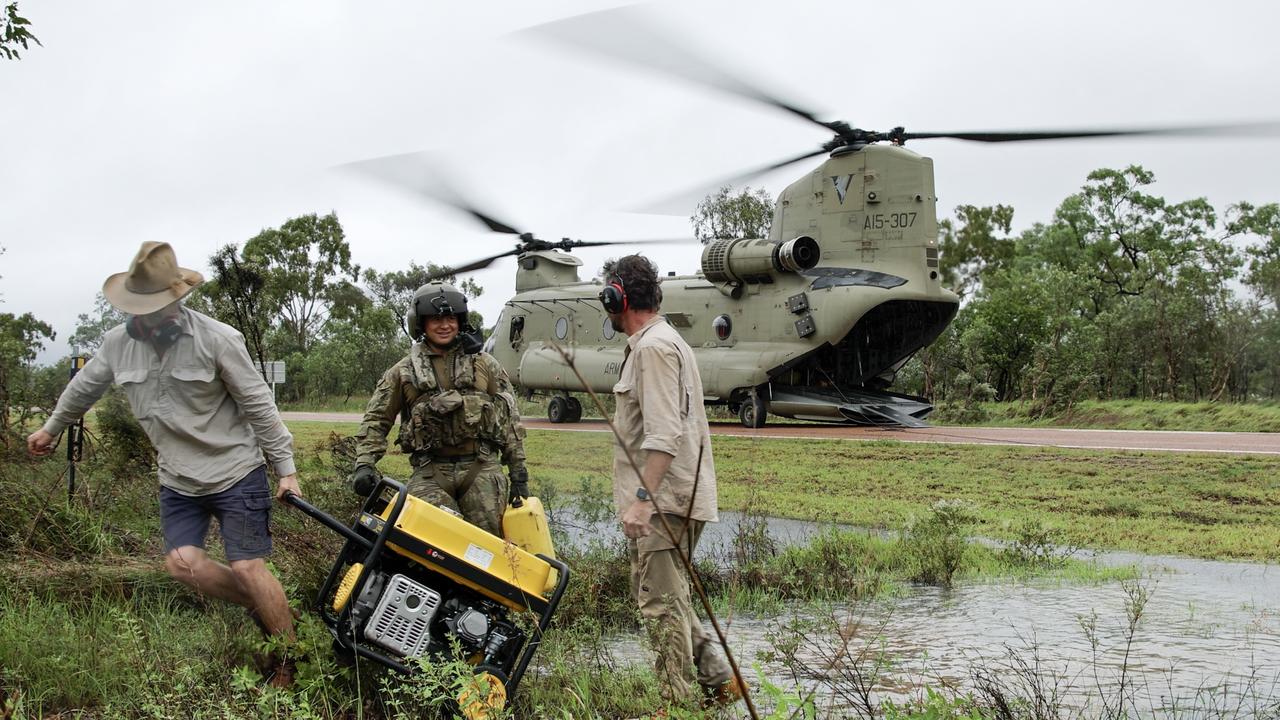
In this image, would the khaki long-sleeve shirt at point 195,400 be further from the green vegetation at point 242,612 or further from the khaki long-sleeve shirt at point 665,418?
the khaki long-sleeve shirt at point 665,418

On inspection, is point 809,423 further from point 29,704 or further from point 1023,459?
point 29,704

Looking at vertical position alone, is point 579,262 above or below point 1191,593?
above

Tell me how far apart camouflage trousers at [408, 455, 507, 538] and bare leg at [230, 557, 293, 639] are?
101 centimetres

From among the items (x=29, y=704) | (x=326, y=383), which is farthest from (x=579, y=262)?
(x=29, y=704)

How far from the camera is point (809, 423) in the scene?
2116 cm

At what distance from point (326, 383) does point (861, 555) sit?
1280 inches

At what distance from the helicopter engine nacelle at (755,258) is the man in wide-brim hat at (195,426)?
49.0 ft

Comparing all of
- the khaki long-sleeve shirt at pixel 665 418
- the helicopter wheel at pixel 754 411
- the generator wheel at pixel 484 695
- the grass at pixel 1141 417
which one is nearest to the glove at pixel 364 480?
the generator wheel at pixel 484 695

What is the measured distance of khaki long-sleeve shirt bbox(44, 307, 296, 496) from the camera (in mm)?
4645

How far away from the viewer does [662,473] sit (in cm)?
411

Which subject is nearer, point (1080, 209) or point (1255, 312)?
point (1255, 312)

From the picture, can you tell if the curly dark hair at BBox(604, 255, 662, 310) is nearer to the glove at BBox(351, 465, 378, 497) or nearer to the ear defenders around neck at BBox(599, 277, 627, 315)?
the ear defenders around neck at BBox(599, 277, 627, 315)

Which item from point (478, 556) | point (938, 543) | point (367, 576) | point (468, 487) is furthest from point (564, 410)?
point (367, 576)

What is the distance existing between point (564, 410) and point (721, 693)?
66.9 ft
